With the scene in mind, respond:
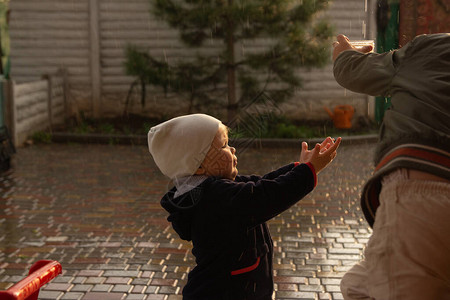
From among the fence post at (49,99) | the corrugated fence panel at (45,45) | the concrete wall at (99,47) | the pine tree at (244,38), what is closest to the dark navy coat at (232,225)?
the pine tree at (244,38)

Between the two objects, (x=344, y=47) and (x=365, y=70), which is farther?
(x=344, y=47)

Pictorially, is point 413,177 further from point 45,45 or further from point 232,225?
point 45,45

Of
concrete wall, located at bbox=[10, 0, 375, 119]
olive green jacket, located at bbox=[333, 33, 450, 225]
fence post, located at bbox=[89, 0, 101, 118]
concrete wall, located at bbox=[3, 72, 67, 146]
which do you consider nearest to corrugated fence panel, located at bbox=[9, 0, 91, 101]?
concrete wall, located at bbox=[10, 0, 375, 119]

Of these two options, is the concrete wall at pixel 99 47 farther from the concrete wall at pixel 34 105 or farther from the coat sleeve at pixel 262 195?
the coat sleeve at pixel 262 195

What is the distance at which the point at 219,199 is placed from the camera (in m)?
2.53

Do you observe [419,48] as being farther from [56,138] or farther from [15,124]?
[56,138]

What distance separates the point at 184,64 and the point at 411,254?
11136 millimetres

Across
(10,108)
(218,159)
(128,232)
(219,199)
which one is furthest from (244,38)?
(219,199)

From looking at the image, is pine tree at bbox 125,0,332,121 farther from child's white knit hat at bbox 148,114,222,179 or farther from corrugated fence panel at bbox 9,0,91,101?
child's white knit hat at bbox 148,114,222,179

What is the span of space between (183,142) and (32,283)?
790 mm

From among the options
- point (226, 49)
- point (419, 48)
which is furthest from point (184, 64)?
point (419, 48)

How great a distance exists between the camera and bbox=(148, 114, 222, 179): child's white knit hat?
2.56m

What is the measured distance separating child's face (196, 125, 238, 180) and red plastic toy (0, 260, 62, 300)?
2.28 feet

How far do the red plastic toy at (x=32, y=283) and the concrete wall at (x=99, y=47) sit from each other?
12081mm
